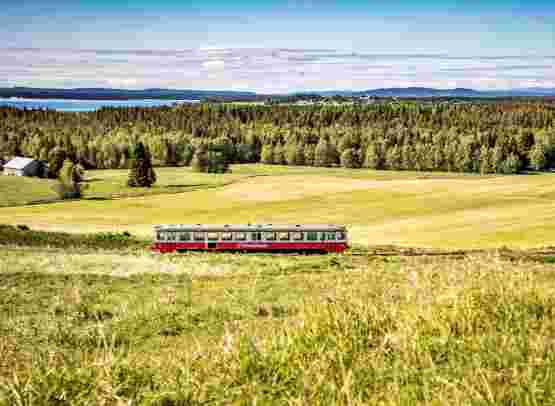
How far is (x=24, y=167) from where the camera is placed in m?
136

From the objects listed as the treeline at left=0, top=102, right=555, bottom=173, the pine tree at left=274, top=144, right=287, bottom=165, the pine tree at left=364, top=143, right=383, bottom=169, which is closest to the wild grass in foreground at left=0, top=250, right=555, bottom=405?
the treeline at left=0, top=102, right=555, bottom=173

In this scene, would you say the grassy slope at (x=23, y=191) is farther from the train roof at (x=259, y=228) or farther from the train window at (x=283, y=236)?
the train window at (x=283, y=236)

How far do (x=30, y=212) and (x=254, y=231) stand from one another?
50.1m

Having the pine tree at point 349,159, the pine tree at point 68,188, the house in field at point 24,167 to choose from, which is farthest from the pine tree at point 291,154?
the pine tree at point 68,188

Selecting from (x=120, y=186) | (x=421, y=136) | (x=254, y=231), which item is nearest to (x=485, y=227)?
(x=254, y=231)

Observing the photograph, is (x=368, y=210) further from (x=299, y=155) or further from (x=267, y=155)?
(x=267, y=155)

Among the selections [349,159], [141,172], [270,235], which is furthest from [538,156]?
[270,235]

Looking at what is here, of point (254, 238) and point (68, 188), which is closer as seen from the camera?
point (254, 238)

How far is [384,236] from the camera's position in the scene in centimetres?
6078

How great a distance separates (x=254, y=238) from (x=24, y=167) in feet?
339

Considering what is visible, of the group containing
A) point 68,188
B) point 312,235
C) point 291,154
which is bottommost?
point 68,188

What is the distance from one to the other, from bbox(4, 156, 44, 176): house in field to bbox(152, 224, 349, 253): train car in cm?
9933

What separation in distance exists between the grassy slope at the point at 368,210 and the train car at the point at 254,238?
31.1 feet

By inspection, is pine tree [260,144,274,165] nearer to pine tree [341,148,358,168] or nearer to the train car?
pine tree [341,148,358,168]
